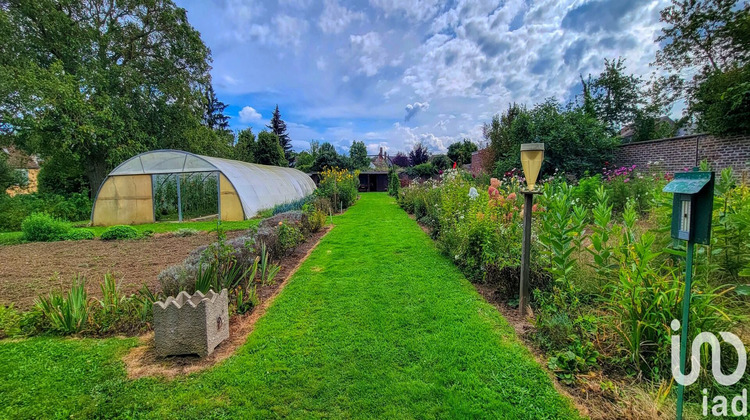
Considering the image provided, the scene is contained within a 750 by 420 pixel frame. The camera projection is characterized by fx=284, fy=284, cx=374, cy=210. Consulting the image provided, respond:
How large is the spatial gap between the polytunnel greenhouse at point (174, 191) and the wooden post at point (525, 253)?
9.87 meters

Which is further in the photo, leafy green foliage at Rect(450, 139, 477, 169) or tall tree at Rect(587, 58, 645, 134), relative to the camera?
leafy green foliage at Rect(450, 139, 477, 169)

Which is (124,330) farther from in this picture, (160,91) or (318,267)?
(160,91)

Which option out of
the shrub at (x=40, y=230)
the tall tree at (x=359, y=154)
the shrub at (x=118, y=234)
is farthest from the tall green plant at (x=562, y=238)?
the tall tree at (x=359, y=154)

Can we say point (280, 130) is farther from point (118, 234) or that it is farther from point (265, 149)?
point (118, 234)

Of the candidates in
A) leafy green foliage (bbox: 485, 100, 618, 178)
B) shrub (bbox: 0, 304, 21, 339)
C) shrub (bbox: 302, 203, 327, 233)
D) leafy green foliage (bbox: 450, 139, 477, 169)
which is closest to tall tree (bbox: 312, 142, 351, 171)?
leafy green foliage (bbox: 450, 139, 477, 169)

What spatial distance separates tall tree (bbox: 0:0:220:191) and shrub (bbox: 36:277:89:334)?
12924 mm

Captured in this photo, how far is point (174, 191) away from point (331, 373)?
12.4m

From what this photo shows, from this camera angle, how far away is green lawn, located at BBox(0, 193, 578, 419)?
186cm

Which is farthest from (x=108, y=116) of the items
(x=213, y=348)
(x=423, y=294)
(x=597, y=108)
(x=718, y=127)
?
(x=597, y=108)

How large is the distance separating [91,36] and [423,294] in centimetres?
1878

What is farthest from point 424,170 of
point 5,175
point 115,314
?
point 5,175

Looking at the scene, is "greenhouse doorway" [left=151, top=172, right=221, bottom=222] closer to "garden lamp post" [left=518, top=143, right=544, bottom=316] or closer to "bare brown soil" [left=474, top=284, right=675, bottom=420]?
"garden lamp post" [left=518, top=143, right=544, bottom=316]

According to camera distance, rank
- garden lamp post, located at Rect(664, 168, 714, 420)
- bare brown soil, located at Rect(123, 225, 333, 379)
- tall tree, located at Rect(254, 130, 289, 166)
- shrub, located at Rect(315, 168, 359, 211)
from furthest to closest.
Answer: tall tree, located at Rect(254, 130, 289, 166) → shrub, located at Rect(315, 168, 359, 211) → bare brown soil, located at Rect(123, 225, 333, 379) → garden lamp post, located at Rect(664, 168, 714, 420)

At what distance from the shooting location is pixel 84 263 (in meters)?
5.34
